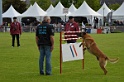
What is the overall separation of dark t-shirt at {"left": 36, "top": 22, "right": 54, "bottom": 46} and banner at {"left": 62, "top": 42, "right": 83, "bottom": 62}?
0.72 m

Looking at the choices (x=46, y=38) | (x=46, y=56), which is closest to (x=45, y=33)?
(x=46, y=38)

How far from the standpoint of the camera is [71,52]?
14.6 m

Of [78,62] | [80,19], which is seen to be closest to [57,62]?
[78,62]

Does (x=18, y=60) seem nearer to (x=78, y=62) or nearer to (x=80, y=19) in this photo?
(x=78, y=62)

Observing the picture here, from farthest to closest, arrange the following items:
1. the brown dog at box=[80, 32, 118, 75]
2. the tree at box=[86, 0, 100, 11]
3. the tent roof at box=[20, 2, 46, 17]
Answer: the tree at box=[86, 0, 100, 11], the tent roof at box=[20, 2, 46, 17], the brown dog at box=[80, 32, 118, 75]

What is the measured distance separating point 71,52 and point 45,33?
1394 millimetres

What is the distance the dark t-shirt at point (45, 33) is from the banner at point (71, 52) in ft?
2.36

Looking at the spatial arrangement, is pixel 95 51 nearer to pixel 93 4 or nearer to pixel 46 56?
pixel 46 56

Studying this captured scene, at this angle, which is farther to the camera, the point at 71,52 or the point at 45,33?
the point at 71,52

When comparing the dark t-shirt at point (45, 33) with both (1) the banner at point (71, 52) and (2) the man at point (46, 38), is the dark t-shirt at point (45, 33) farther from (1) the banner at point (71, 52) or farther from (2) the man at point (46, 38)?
(1) the banner at point (71, 52)

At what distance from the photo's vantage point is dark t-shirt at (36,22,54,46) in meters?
13.7

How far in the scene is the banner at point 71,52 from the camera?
1426 cm

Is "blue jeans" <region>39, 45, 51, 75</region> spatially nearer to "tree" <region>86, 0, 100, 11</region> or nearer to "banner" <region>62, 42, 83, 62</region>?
"banner" <region>62, 42, 83, 62</region>

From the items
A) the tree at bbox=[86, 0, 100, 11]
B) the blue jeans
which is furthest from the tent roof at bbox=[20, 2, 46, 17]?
the blue jeans
